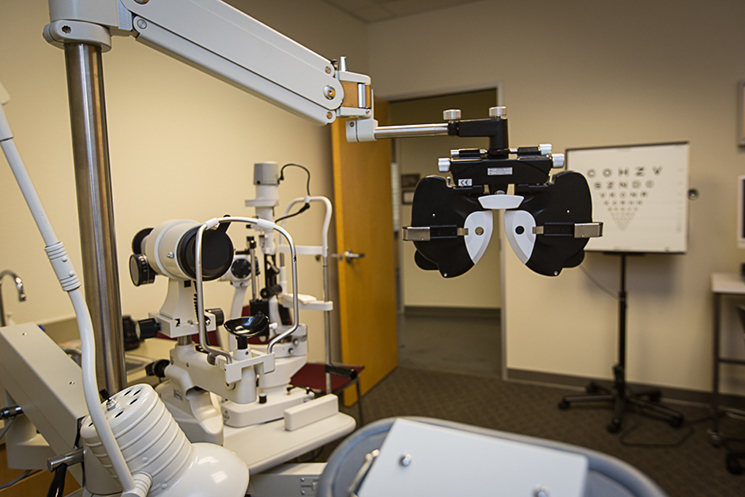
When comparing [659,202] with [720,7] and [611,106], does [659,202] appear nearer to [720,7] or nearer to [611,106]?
[611,106]

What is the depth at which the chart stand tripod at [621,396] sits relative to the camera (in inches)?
113

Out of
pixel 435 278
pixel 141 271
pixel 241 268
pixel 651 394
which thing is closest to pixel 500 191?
pixel 141 271

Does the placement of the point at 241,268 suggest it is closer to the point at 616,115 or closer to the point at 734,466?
the point at 734,466

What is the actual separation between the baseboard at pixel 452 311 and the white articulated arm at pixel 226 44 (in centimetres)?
507

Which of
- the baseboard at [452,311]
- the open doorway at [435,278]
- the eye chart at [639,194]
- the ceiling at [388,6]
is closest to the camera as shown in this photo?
the eye chart at [639,194]

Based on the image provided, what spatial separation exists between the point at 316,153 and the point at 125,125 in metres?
1.48

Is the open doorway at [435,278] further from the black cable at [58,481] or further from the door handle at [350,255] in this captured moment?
the black cable at [58,481]

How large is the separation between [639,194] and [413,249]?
8.94 feet

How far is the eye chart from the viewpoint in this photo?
2934mm

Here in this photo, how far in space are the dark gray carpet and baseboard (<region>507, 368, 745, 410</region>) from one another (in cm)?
9

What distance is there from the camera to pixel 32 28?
186 cm

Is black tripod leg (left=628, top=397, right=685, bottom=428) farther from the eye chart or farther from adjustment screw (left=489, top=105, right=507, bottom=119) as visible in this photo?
adjustment screw (left=489, top=105, right=507, bottom=119)

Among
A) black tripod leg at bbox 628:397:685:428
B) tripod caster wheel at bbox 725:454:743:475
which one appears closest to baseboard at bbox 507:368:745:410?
black tripod leg at bbox 628:397:685:428

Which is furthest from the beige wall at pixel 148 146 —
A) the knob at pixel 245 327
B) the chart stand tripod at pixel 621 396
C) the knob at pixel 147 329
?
the chart stand tripod at pixel 621 396
